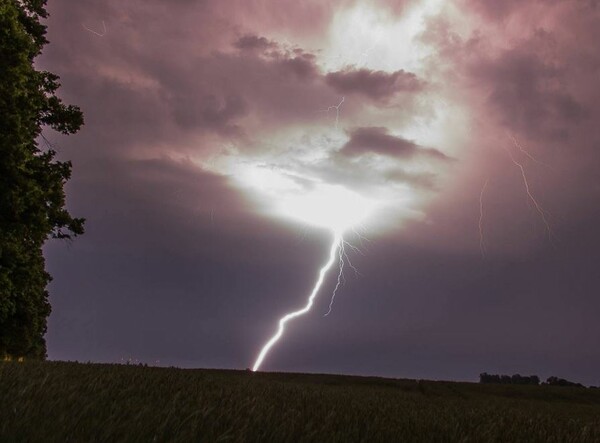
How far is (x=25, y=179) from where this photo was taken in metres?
17.2

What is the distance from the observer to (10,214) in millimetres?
17297

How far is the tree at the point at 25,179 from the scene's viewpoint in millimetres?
16875

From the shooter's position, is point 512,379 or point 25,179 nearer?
point 25,179

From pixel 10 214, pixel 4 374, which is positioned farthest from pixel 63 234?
pixel 4 374

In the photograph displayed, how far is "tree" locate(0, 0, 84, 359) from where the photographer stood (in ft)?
55.4

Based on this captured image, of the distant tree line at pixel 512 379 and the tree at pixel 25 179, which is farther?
the distant tree line at pixel 512 379

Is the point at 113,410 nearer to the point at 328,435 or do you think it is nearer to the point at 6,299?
the point at 328,435

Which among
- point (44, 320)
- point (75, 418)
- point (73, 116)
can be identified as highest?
point (73, 116)

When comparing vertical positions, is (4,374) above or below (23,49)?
below

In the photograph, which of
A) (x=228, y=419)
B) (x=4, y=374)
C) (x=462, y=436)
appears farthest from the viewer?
(x=4, y=374)

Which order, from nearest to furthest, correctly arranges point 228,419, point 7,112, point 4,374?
1. point 228,419
2. point 4,374
3. point 7,112

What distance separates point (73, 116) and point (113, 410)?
1907 cm

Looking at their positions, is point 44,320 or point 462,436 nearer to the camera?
point 462,436

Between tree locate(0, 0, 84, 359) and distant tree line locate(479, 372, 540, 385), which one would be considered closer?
tree locate(0, 0, 84, 359)
